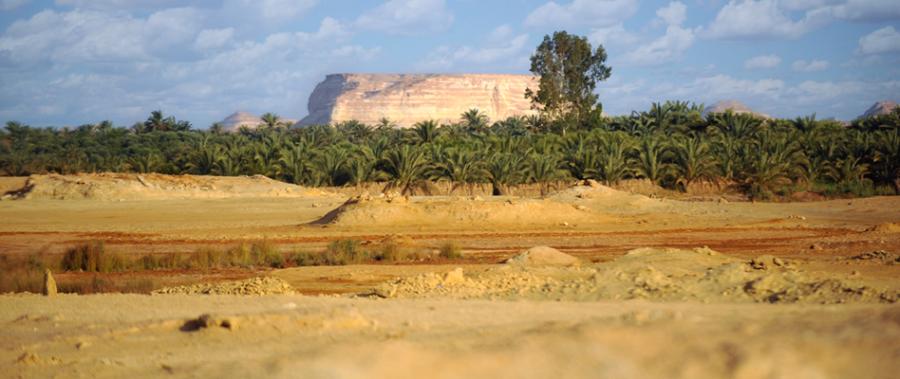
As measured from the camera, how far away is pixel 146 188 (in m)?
34.9

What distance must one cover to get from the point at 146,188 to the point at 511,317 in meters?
28.2

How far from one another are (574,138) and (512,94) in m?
136

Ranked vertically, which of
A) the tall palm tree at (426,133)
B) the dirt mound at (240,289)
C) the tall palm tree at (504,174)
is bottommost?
the dirt mound at (240,289)

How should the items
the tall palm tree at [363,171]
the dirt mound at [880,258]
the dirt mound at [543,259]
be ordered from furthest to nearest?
the tall palm tree at [363,171]
the dirt mound at [543,259]
the dirt mound at [880,258]

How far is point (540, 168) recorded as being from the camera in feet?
130

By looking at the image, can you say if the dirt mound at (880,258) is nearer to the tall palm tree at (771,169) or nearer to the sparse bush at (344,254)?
the sparse bush at (344,254)

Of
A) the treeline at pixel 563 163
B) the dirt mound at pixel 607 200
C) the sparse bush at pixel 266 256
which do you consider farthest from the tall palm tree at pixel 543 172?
the sparse bush at pixel 266 256

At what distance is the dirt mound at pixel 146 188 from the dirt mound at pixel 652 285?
2247 centimetres

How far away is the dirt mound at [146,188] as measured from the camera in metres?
34.0

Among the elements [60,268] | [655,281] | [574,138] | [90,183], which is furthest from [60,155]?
[655,281]

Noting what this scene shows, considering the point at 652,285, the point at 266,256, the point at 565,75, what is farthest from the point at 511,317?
the point at 565,75

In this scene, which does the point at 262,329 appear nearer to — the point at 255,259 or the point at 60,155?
the point at 255,259

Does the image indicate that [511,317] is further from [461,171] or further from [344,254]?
[461,171]

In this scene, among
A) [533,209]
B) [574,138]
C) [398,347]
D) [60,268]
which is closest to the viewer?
[398,347]
